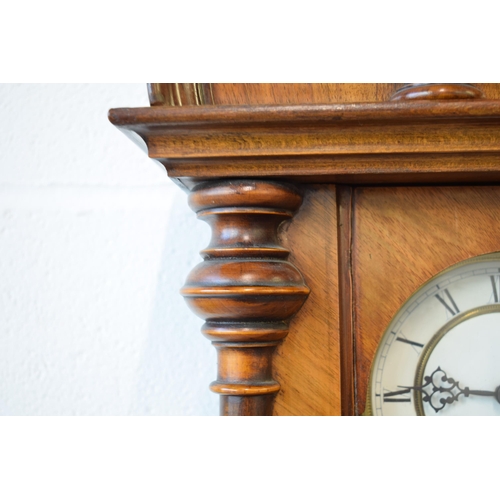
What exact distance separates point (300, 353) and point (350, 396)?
0.21 feet

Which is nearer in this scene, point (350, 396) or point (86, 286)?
point (350, 396)

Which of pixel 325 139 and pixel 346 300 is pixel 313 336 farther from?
pixel 325 139

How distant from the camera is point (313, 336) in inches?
20.1

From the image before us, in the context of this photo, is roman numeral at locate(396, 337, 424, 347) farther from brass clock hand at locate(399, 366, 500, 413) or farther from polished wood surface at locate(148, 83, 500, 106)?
polished wood surface at locate(148, 83, 500, 106)

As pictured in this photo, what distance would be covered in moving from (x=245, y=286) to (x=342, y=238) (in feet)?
0.37

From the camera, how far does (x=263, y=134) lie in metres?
0.46

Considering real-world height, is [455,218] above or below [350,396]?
above

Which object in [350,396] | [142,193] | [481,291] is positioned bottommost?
[350,396]

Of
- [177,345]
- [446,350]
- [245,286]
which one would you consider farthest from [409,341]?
[177,345]

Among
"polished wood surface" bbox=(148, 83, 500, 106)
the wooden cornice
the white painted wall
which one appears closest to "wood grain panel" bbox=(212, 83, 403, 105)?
"polished wood surface" bbox=(148, 83, 500, 106)

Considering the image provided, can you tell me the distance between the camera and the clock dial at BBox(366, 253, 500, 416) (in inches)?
21.8

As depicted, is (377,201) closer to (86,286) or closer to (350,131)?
(350,131)

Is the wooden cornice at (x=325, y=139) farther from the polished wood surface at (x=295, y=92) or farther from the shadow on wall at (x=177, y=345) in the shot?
the shadow on wall at (x=177, y=345)

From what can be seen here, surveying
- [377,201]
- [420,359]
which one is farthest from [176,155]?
[420,359]
